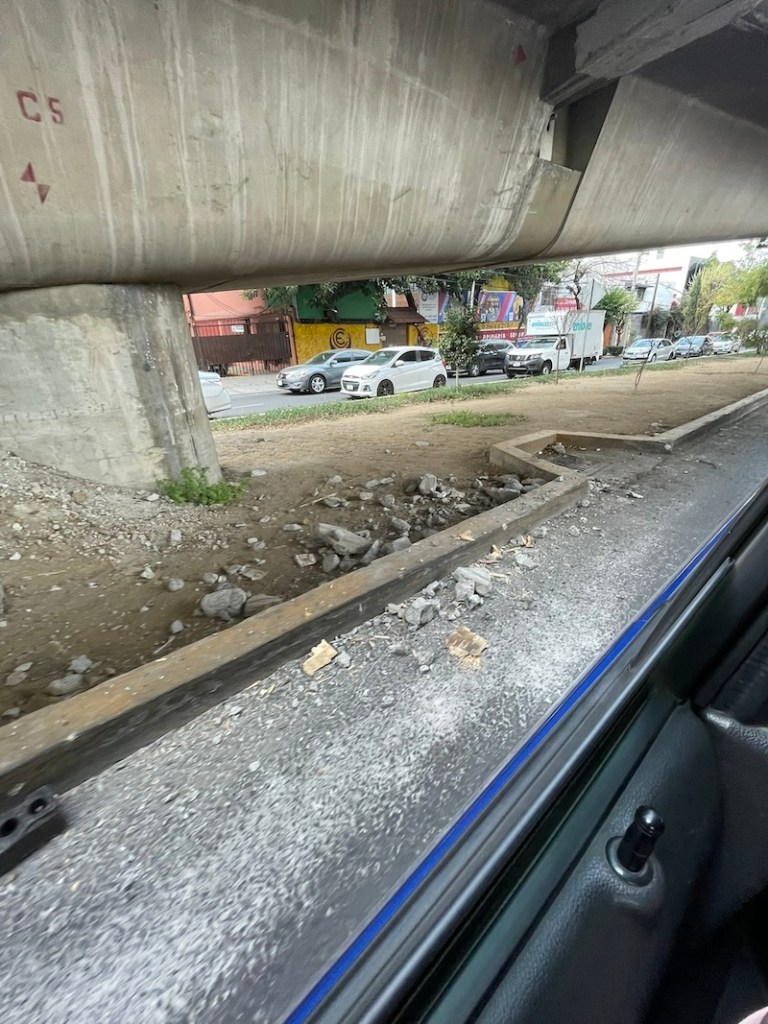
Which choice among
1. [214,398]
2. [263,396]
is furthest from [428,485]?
[263,396]

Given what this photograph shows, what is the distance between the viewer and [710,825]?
45.2 inches

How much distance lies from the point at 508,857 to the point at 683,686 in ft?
2.53

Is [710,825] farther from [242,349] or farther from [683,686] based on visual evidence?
[242,349]

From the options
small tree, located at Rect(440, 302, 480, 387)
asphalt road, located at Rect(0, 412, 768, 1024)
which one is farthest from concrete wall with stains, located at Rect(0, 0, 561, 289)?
small tree, located at Rect(440, 302, 480, 387)

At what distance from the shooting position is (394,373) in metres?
16.7

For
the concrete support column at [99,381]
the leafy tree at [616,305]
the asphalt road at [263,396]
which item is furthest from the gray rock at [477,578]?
the leafy tree at [616,305]

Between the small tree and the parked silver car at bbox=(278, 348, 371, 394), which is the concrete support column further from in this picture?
the parked silver car at bbox=(278, 348, 371, 394)

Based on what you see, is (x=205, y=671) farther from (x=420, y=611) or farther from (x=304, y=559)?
(x=304, y=559)

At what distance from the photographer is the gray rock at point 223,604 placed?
2754 millimetres

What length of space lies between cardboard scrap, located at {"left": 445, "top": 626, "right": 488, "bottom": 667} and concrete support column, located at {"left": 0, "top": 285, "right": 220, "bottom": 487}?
298 cm

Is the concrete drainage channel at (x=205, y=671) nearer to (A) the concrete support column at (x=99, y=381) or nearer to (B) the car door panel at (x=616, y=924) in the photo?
(B) the car door panel at (x=616, y=924)

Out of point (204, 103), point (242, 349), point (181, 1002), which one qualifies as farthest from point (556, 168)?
point (242, 349)

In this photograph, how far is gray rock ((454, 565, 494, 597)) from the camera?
3033 mm

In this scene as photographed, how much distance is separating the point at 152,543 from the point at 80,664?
1.31 m
